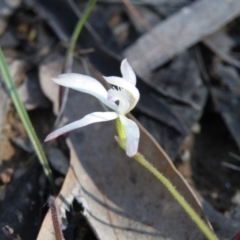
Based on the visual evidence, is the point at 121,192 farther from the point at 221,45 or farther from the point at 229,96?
the point at 221,45

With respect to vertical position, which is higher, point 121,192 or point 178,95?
point 178,95

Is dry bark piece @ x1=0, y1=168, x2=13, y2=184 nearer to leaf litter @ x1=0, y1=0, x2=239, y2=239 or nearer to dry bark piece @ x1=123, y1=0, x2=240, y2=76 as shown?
leaf litter @ x1=0, y1=0, x2=239, y2=239

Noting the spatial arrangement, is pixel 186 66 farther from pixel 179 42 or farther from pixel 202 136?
pixel 202 136

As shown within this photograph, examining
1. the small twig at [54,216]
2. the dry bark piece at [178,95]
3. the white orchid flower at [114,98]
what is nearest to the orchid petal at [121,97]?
the white orchid flower at [114,98]

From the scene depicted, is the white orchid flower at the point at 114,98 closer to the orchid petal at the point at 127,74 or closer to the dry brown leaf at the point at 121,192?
the orchid petal at the point at 127,74

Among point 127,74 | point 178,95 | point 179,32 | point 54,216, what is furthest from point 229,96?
point 54,216

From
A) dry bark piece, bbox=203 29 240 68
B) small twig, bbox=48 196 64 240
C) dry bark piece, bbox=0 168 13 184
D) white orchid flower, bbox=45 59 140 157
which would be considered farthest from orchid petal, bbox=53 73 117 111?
dry bark piece, bbox=203 29 240 68
